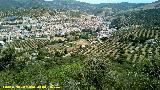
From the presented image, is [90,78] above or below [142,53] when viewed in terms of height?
above

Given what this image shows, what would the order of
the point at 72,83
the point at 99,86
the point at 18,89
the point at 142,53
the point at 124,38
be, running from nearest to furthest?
the point at 72,83 < the point at 18,89 < the point at 99,86 < the point at 142,53 < the point at 124,38

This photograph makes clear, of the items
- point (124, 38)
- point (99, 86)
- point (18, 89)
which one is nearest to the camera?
point (18, 89)

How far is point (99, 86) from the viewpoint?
54.1 m

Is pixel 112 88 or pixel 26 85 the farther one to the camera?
pixel 26 85

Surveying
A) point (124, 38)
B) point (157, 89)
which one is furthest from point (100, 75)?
point (124, 38)

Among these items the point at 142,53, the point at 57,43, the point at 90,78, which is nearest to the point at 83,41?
the point at 57,43

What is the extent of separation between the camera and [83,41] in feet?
600

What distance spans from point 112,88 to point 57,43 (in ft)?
432

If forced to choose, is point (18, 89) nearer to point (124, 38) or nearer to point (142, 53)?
point (142, 53)

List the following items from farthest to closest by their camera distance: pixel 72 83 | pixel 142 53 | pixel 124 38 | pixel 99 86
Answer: pixel 124 38
pixel 142 53
pixel 99 86
pixel 72 83

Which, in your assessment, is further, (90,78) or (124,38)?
(124,38)

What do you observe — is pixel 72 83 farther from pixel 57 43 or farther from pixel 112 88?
pixel 57 43

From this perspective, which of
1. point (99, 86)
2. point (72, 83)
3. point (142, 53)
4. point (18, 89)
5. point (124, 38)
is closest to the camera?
point (72, 83)

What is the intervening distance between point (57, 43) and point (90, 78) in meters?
124
